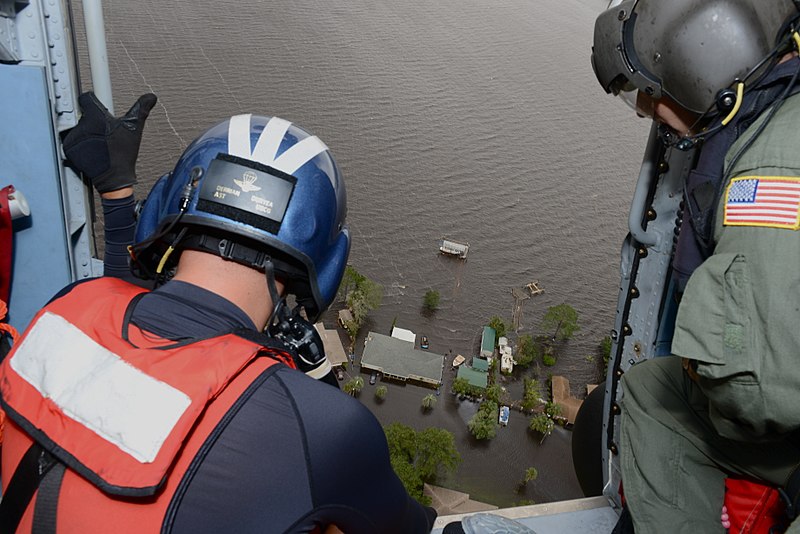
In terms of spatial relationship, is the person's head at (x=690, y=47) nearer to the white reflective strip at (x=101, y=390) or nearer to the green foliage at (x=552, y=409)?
the white reflective strip at (x=101, y=390)

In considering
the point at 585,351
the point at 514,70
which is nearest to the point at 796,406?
the point at 585,351

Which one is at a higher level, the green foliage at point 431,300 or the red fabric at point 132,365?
the red fabric at point 132,365

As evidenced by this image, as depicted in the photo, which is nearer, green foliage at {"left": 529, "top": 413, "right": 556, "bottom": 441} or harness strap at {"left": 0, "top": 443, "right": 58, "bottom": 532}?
harness strap at {"left": 0, "top": 443, "right": 58, "bottom": 532}

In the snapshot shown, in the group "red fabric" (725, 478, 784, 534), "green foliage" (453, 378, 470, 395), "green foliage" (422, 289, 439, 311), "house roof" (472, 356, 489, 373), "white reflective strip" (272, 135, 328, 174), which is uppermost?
"white reflective strip" (272, 135, 328, 174)

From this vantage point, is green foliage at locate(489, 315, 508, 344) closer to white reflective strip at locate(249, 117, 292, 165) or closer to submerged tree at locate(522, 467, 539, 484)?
submerged tree at locate(522, 467, 539, 484)

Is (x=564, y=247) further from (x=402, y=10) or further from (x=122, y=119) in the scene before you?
(x=122, y=119)

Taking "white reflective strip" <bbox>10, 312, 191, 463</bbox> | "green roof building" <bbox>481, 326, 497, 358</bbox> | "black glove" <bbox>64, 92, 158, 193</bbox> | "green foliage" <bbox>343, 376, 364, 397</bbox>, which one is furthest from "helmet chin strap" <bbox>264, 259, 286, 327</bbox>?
"green roof building" <bbox>481, 326, 497, 358</bbox>

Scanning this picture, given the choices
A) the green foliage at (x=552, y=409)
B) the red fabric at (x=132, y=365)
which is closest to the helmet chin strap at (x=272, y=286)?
the red fabric at (x=132, y=365)
